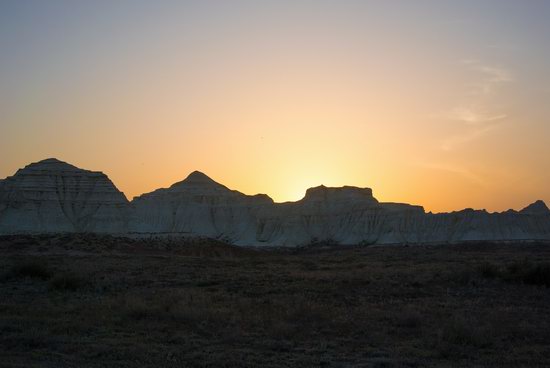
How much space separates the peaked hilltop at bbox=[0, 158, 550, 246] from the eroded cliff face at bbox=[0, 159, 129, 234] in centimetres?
16

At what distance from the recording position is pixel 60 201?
95.9 m

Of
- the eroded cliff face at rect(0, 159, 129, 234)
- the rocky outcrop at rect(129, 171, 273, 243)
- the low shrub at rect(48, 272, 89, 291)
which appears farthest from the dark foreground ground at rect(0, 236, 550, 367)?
the rocky outcrop at rect(129, 171, 273, 243)

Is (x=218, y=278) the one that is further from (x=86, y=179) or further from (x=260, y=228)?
(x=260, y=228)

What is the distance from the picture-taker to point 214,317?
46.9 feet

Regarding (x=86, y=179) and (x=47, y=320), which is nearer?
(x=47, y=320)

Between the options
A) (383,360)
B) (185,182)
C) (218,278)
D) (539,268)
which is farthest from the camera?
(185,182)

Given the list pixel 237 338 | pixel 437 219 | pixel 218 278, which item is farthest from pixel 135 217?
pixel 237 338

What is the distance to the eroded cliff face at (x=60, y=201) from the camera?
8900cm

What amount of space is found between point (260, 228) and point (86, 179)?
1568 inches

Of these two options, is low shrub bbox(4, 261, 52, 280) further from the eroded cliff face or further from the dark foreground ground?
the eroded cliff face

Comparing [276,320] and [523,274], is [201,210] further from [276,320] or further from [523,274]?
[276,320]

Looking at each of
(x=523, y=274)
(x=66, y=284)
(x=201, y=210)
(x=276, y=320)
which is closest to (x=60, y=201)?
(x=201, y=210)

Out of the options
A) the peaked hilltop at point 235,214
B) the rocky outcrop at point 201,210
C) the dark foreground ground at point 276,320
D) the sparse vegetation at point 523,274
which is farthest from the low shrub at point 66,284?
the rocky outcrop at point 201,210

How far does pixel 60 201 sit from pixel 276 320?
8930 centimetres
